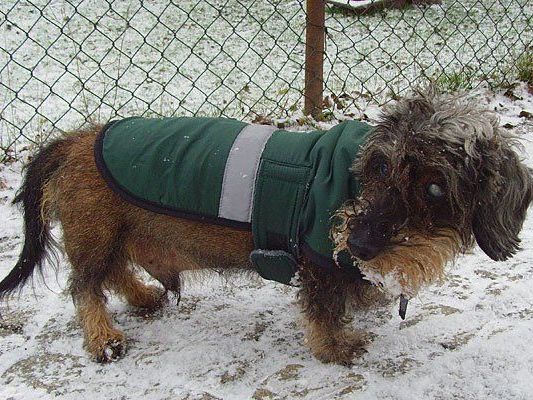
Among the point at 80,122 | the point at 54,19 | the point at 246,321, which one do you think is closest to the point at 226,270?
the point at 246,321

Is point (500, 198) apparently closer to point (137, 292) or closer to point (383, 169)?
point (383, 169)

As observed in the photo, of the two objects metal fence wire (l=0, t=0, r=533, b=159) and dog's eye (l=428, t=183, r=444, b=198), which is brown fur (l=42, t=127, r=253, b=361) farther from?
metal fence wire (l=0, t=0, r=533, b=159)

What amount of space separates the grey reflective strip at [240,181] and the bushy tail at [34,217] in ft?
2.79

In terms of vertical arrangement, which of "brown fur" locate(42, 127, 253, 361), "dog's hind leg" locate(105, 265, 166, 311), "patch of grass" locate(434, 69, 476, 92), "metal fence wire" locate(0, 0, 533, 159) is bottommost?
"dog's hind leg" locate(105, 265, 166, 311)

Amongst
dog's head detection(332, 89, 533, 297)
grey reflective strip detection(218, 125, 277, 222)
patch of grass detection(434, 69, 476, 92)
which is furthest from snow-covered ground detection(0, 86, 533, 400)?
patch of grass detection(434, 69, 476, 92)

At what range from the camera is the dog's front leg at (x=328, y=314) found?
262 cm

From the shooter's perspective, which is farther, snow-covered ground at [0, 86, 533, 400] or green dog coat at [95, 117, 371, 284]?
snow-covered ground at [0, 86, 533, 400]

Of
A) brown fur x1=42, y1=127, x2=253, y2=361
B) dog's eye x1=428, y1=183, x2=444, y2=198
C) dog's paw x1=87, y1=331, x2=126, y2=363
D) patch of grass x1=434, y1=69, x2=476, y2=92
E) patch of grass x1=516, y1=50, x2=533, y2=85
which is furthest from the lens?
patch of grass x1=516, y1=50, x2=533, y2=85

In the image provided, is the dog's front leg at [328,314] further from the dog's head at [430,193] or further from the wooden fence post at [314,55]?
the wooden fence post at [314,55]

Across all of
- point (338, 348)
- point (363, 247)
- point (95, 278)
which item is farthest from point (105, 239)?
point (363, 247)

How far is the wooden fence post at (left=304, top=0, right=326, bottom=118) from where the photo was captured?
491cm

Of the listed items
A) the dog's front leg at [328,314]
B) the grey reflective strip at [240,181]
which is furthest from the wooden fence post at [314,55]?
the dog's front leg at [328,314]

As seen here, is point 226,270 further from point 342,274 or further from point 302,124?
point 302,124

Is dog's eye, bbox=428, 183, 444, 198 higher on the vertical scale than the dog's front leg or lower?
higher
